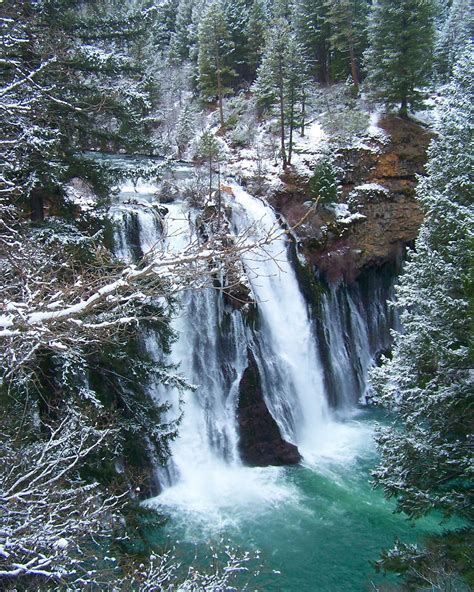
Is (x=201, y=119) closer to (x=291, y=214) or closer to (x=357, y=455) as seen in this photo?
(x=291, y=214)

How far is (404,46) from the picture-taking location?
76.1ft

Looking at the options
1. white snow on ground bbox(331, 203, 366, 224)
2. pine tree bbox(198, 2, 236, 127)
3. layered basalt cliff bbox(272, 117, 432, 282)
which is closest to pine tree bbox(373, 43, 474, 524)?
layered basalt cliff bbox(272, 117, 432, 282)

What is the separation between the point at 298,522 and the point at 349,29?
3060 centimetres

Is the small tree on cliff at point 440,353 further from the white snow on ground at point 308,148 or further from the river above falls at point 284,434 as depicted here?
the white snow on ground at point 308,148

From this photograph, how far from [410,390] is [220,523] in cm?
596

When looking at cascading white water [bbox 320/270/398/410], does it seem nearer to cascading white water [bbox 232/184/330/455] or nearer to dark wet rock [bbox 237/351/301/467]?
cascading white water [bbox 232/184/330/455]

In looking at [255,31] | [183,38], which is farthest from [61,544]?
[183,38]

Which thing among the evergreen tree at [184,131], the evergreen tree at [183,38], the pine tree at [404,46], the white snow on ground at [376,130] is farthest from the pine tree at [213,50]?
the pine tree at [404,46]

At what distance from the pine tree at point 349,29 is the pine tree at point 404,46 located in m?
4.76

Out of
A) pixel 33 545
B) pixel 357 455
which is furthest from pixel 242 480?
pixel 33 545

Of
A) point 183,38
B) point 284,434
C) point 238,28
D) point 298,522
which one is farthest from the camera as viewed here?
point 183,38

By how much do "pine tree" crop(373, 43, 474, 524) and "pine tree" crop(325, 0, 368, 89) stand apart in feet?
71.6

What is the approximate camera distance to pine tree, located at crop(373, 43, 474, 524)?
864 cm

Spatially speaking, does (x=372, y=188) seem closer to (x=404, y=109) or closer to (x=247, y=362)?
(x=404, y=109)
